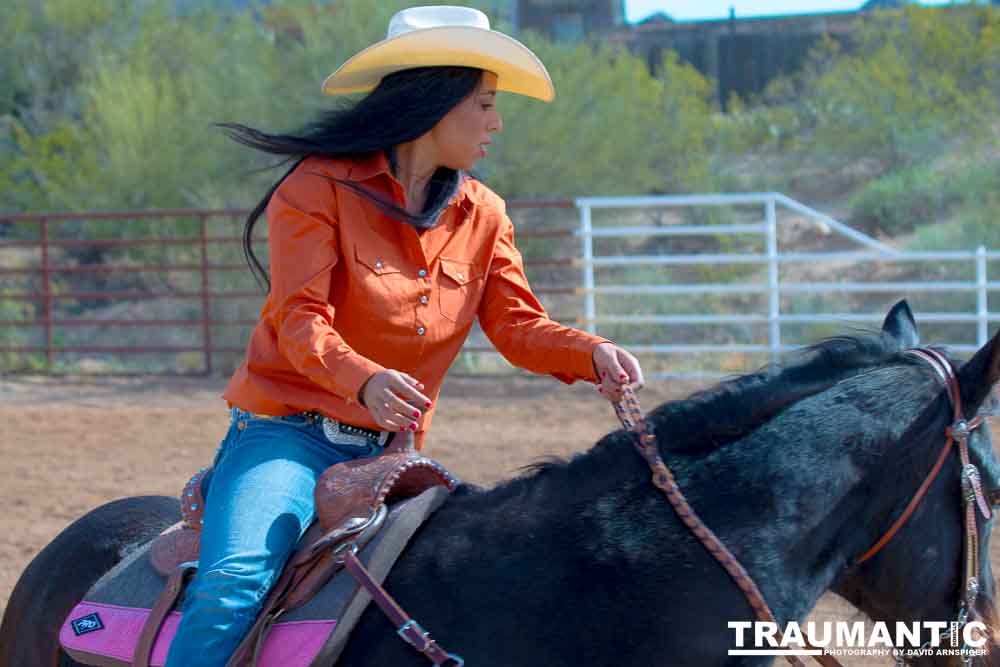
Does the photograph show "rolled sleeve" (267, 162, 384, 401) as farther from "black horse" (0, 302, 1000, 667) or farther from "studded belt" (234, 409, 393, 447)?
"black horse" (0, 302, 1000, 667)

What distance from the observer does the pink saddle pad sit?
2.23 m

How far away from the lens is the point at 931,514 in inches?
83.6

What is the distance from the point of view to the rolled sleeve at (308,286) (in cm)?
231

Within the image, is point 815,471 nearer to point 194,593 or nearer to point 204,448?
point 194,593

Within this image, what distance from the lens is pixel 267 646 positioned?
2262 mm

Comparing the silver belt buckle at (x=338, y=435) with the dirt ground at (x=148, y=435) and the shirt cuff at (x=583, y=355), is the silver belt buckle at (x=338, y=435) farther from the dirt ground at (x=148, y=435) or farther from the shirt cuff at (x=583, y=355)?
the dirt ground at (x=148, y=435)

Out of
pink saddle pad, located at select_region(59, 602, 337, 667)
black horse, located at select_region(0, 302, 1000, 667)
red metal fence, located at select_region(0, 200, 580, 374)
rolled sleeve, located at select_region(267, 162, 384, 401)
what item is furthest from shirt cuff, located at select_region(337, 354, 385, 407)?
red metal fence, located at select_region(0, 200, 580, 374)

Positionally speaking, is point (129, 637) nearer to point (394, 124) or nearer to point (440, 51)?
point (394, 124)

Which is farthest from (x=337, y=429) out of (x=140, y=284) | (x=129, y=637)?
(x=140, y=284)

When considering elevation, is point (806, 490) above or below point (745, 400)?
below

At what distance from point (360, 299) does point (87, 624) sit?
97 cm

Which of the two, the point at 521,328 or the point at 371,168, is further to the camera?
the point at 521,328

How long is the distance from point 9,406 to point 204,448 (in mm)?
3374

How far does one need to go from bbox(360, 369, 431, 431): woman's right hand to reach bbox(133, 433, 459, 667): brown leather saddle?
0.16m
